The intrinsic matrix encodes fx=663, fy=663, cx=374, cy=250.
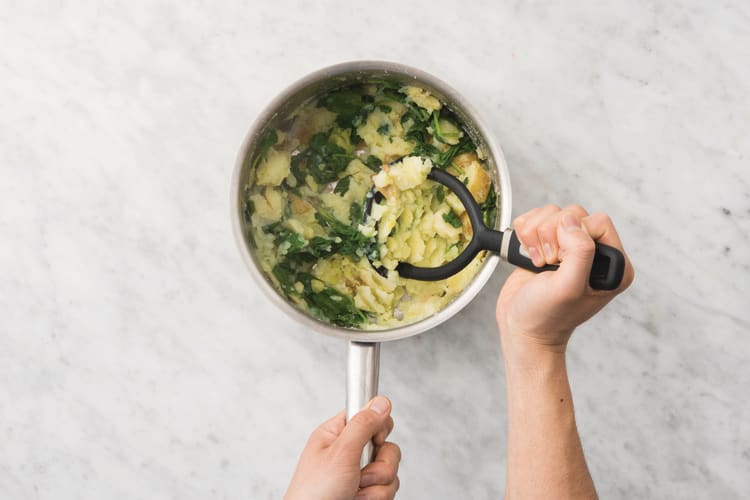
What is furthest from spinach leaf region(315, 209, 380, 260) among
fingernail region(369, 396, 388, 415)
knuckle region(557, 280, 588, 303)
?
knuckle region(557, 280, 588, 303)

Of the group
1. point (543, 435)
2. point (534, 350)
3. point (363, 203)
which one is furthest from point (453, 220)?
point (543, 435)

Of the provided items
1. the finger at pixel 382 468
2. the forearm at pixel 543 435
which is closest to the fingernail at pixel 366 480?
the finger at pixel 382 468

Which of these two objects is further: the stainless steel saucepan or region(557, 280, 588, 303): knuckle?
the stainless steel saucepan

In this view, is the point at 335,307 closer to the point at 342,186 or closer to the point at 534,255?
the point at 342,186

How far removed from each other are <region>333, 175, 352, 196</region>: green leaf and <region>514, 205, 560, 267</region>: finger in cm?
34

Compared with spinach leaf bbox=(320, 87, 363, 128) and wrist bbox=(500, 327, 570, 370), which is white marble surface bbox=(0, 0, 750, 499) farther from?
wrist bbox=(500, 327, 570, 370)

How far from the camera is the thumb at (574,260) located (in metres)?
0.80

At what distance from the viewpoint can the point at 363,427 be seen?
36.9 inches

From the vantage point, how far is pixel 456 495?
1.21 metres

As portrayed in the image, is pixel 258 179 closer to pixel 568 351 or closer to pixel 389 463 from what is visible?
pixel 389 463

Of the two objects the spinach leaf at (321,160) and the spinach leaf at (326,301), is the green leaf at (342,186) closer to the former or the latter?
the spinach leaf at (321,160)

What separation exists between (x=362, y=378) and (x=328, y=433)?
0.33 ft

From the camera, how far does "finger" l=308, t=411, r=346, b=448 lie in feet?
3.24

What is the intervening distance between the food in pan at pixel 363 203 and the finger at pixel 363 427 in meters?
0.16
